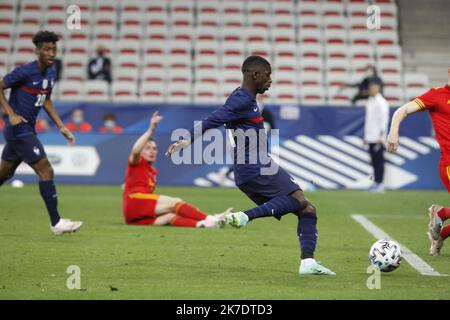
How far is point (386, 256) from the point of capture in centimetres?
916

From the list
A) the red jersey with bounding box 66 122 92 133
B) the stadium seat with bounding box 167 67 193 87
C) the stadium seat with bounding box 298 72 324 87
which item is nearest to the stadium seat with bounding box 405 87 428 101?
the stadium seat with bounding box 298 72 324 87

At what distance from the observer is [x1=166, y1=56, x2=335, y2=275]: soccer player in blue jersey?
8797 millimetres

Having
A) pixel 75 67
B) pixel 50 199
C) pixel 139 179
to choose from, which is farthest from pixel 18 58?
pixel 50 199

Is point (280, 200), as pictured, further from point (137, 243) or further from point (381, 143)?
point (381, 143)

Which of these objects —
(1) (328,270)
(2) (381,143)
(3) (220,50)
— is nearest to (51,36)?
(1) (328,270)

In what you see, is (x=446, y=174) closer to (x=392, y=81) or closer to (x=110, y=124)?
(x=110, y=124)

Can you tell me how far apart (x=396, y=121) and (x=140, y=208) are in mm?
5263

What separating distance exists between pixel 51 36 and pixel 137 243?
272cm

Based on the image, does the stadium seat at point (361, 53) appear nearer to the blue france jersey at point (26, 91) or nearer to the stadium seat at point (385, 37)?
the stadium seat at point (385, 37)

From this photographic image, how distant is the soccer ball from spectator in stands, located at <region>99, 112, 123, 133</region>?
13759 mm

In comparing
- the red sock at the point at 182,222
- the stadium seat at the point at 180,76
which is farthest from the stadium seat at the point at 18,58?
the red sock at the point at 182,222

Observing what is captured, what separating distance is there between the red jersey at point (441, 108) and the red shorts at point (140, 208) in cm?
485
